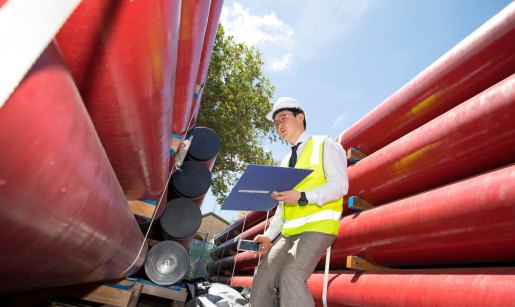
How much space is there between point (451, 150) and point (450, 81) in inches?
21.1

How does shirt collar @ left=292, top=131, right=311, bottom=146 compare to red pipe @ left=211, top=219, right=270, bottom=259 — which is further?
red pipe @ left=211, top=219, right=270, bottom=259

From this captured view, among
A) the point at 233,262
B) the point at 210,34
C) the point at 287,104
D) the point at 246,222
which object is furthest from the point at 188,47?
the point at 233,262

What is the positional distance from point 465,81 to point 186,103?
6.27 ft

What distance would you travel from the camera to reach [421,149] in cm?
211

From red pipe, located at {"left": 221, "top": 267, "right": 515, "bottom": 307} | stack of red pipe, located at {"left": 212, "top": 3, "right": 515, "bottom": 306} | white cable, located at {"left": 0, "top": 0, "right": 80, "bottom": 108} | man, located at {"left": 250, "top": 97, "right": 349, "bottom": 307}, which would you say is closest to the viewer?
white cable, located at {"left": 0, "top": 0, "right": 80, "bottom": 108}

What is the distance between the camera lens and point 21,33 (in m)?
0.35

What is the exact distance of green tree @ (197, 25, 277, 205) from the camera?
11516 mm

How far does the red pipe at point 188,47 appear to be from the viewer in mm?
1869

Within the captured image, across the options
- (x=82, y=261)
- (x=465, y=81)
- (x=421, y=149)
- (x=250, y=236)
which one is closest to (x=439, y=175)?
(x=421, y=149)

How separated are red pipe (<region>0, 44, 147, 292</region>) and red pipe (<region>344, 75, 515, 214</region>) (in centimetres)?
176

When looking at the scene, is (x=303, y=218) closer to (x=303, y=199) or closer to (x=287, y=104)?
(x=303, y=199)

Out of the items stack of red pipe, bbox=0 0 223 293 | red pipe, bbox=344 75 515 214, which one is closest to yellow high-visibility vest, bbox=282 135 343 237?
red pipe, bbox=344 75 515 214

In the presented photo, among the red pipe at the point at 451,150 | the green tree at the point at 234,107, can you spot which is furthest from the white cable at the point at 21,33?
the green tree at the point at 234,107

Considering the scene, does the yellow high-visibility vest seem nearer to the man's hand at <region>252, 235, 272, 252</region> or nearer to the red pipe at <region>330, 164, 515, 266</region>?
the man's hand at <region>252, 235, 272, 252</region>
